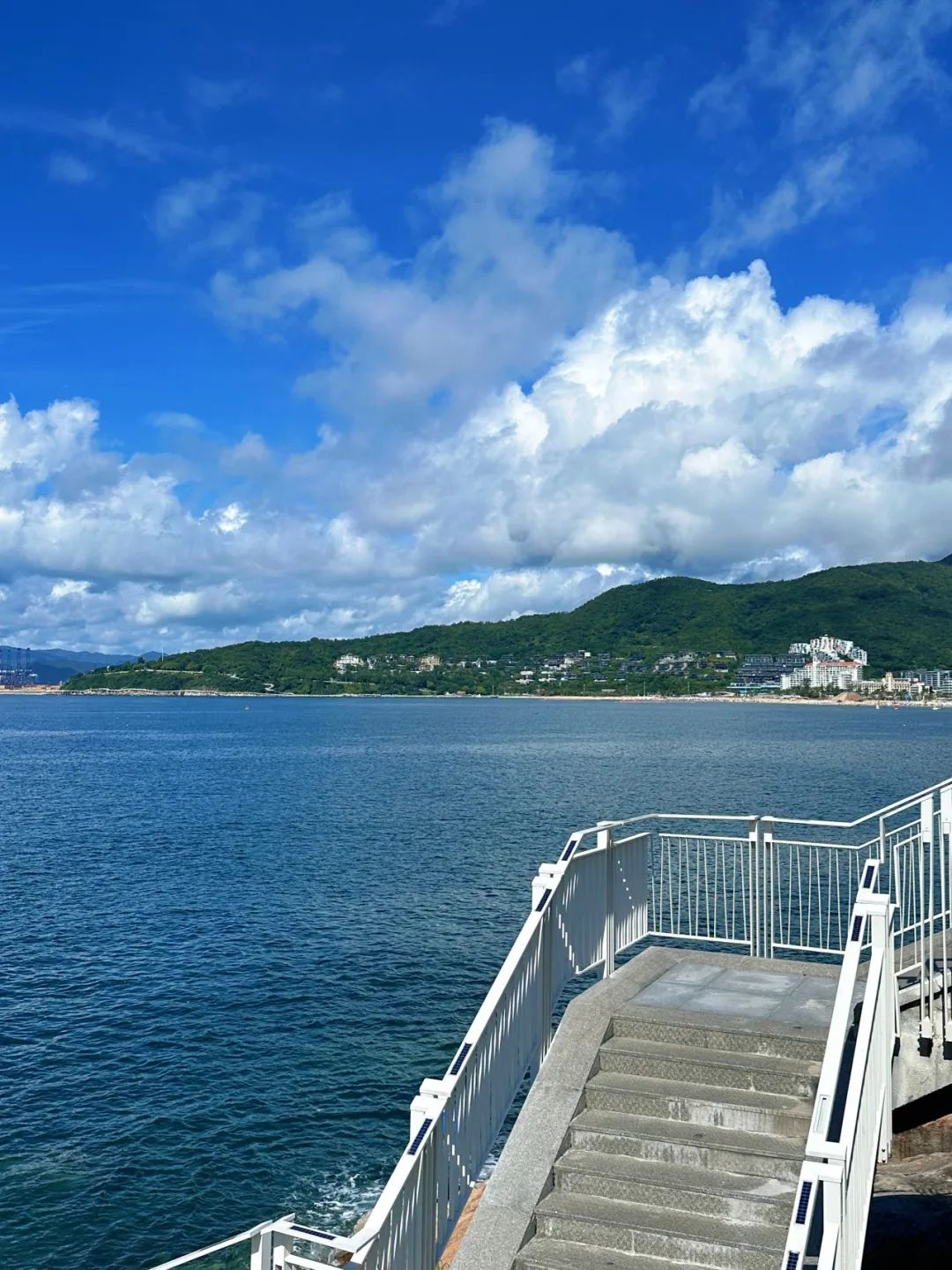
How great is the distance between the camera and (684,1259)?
21.5 feet

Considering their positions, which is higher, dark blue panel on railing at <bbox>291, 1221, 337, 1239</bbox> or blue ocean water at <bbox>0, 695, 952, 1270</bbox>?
dark blue panel on railing at <bbox>291, 1221, 337, 1239</bbox>

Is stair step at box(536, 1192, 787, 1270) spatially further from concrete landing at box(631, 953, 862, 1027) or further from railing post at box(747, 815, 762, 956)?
railing post at box(747, 815, 762, 956)

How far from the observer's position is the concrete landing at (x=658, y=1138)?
22.0 ft

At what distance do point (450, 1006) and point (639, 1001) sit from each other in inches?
561

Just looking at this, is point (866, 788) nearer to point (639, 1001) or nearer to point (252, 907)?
point (252, 907)

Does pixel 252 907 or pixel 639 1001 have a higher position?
pixel 639 1001

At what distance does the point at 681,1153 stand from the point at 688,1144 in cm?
8

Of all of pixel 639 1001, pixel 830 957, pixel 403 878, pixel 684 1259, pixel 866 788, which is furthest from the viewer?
pixel 866 788

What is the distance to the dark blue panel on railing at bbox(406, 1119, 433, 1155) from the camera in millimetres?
5800

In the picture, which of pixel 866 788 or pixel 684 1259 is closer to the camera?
pixel 684 1259

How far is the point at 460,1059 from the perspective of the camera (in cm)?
656

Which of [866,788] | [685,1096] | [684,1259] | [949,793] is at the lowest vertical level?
[866,788]

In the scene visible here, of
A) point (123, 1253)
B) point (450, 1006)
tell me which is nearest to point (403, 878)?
point (450, 1006)

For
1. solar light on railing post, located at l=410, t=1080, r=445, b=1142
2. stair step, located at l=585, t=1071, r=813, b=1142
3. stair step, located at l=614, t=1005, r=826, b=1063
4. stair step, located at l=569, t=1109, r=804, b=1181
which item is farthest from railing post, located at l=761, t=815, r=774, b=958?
solar light on railing post, located at l=410, t=1080, r=445, b=1142
